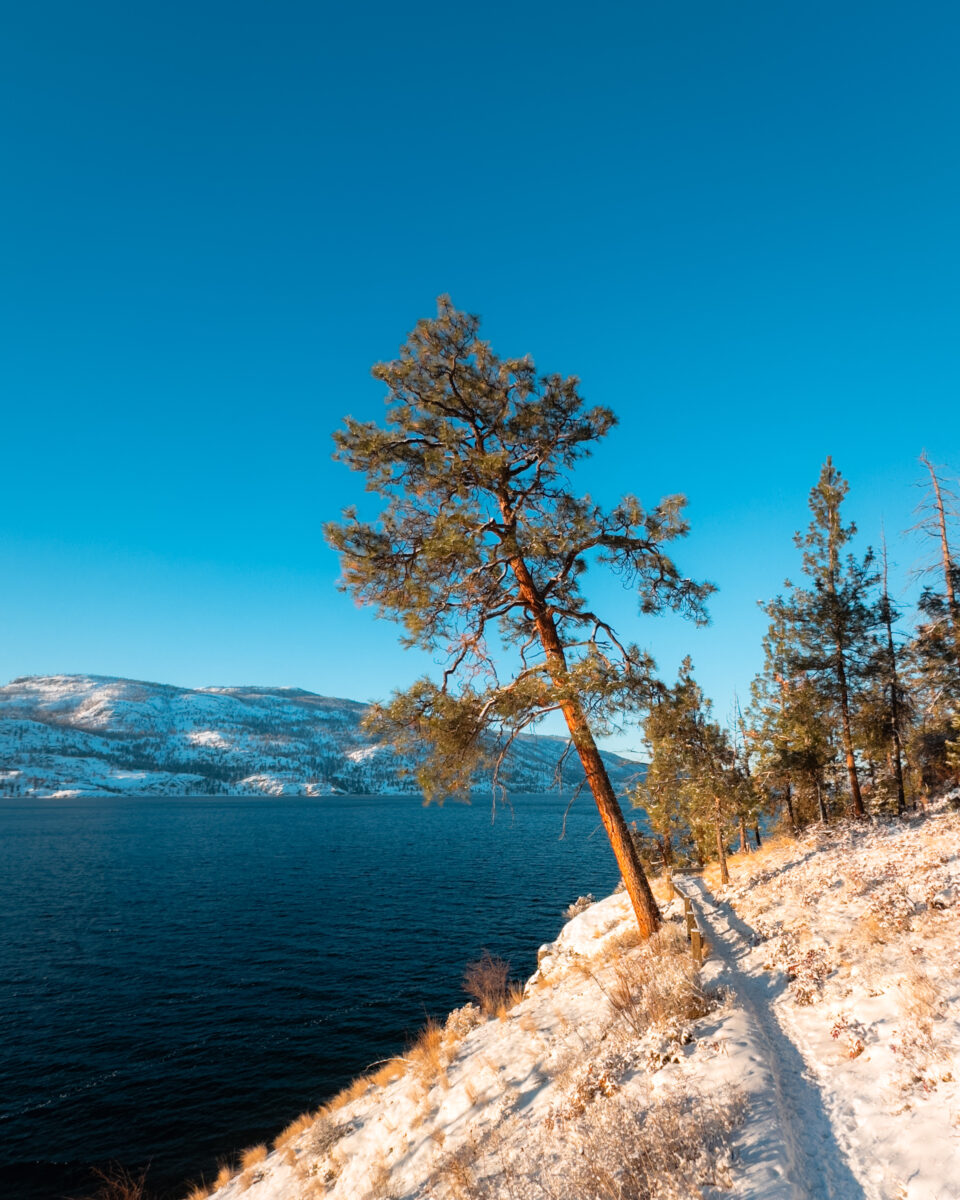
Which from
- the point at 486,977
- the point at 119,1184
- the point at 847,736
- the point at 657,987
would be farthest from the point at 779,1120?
the point at 486,977

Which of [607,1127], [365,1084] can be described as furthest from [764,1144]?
[365,1084]

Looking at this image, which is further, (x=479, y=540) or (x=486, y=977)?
(x=486, y=977)

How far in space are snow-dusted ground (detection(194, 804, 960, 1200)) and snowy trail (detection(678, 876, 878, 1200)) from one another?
0.08ft

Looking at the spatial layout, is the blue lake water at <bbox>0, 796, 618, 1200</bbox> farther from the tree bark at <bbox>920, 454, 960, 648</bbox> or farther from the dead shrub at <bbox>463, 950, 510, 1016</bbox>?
the tree bark at <bbox>920, 454, 960, 648</bbox>

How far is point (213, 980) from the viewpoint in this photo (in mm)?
29500

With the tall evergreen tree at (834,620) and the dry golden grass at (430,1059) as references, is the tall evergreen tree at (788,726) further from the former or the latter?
the dry golden grass at (430,1059)

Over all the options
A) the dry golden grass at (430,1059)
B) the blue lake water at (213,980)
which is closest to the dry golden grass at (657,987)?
the dry golden grass at (430,1059)

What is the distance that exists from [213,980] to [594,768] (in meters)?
28.4

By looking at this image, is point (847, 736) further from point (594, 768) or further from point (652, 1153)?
point (652, 1153)

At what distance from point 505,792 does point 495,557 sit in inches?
182

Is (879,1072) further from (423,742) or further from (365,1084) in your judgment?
(365,1084)

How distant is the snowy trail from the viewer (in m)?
5.22

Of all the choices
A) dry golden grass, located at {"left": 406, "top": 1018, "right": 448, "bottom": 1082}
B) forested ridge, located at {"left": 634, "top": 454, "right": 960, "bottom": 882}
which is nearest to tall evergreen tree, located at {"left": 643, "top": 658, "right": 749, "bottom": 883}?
forested ridge, located at {"left": 634, "top": 454, "right": 960, "bottom": 882}

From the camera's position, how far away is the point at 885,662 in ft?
83.9
